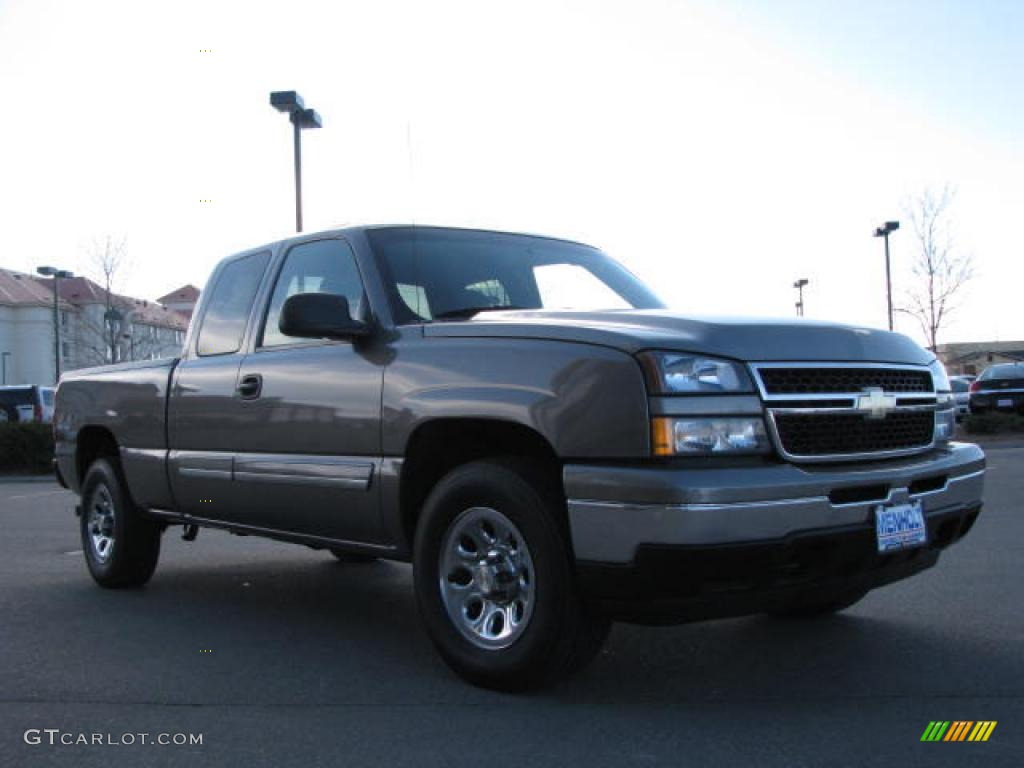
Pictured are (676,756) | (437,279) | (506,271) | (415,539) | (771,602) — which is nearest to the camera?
(676,756)

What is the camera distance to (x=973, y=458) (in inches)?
172

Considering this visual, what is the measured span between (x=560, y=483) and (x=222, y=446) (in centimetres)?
223

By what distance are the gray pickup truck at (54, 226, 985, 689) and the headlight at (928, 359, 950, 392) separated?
0.12ft

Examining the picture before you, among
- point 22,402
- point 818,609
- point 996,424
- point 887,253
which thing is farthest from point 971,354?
point 818,609

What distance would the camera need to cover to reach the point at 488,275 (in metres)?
4.99

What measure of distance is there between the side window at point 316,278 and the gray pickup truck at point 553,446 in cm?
2

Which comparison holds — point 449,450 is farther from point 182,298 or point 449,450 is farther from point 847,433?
point 182,298

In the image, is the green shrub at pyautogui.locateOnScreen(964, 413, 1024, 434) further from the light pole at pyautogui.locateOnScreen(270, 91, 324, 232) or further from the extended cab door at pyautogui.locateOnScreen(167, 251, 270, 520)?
the extended cab door at pyautogui.locateOnScreen(167, 251, 270, 520)

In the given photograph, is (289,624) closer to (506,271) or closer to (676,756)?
(506,271)

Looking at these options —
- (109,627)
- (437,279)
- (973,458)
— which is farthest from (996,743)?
(109,627)

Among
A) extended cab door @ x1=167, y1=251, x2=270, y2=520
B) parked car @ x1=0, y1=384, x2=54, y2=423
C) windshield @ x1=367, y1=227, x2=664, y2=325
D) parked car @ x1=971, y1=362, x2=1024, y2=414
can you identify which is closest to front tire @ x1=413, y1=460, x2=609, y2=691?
windshield @ x1=367, y1=227, x2=664, y2=325

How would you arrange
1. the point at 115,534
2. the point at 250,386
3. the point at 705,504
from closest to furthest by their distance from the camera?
1. the point at 705,504
2. the point at 250,386
3. the point at 115,534

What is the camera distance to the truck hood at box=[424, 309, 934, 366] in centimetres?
358

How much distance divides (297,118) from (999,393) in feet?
51.0
